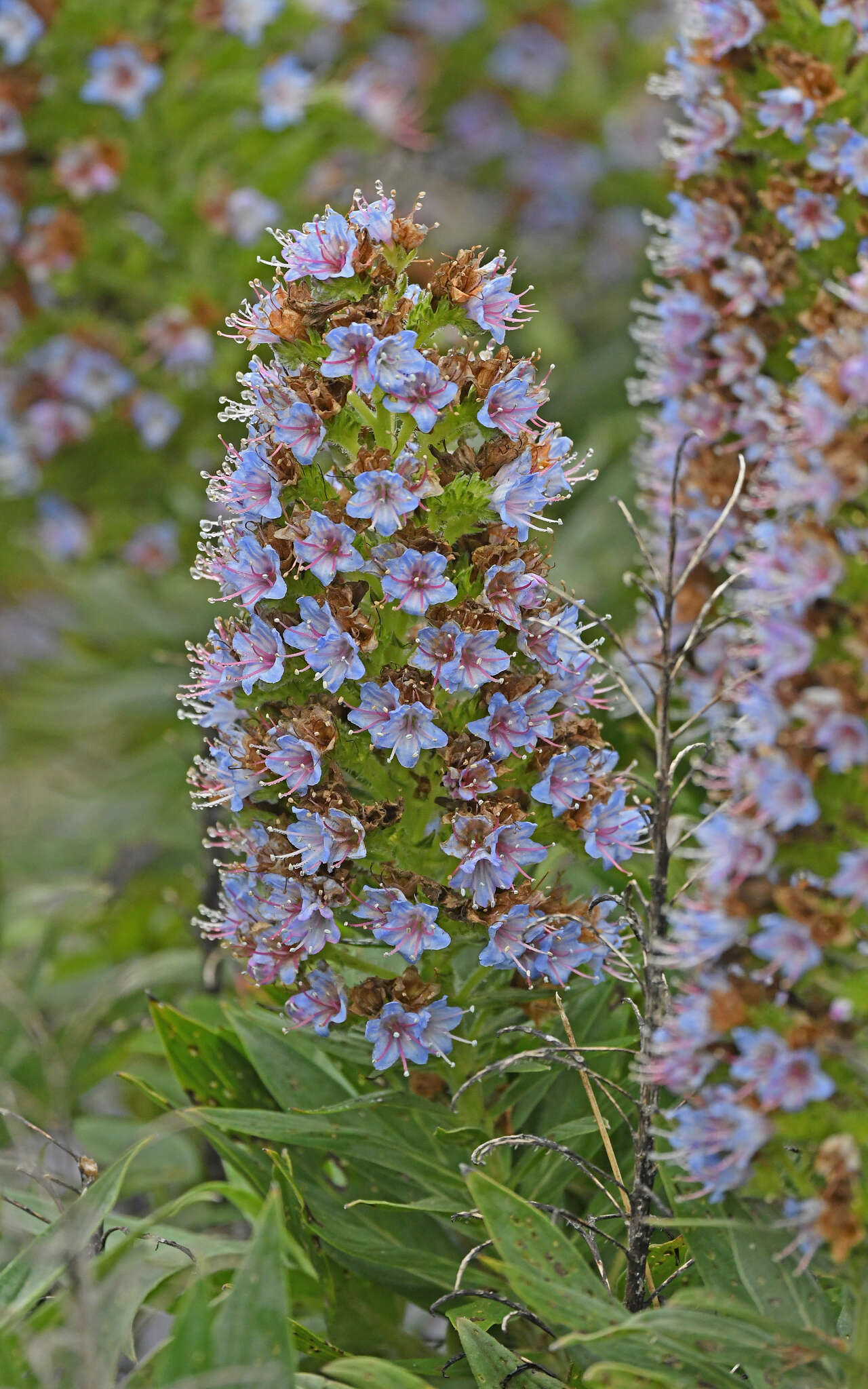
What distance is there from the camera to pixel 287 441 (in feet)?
6.45

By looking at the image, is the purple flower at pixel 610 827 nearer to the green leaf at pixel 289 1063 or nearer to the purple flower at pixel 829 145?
the green leaf at pixel 289 1063

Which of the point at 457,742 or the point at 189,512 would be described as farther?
the point at 189,512

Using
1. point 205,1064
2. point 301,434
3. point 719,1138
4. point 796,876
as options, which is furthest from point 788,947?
point 205,1064

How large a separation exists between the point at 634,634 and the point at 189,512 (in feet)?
5.97

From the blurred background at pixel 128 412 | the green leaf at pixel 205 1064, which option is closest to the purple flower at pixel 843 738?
the green leaf at pixel 205 1064

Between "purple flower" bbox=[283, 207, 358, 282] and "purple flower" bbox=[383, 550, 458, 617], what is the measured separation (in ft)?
1.30

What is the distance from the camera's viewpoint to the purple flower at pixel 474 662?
1.94m

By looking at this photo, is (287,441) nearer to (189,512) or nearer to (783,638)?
(783,638)

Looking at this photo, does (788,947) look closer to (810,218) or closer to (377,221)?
(377,221)

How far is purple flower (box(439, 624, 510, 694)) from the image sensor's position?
1.94 metres

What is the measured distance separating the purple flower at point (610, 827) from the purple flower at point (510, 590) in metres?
0.31

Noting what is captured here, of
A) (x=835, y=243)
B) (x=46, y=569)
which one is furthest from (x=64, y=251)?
(x=835, y=243)

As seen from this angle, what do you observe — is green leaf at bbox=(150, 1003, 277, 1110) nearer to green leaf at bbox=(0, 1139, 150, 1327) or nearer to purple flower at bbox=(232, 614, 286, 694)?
green leaf at bbox=(0, 1139, 150, 1327)

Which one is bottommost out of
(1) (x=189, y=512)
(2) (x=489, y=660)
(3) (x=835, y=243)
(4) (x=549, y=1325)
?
(4) (x=549, y=1325)
